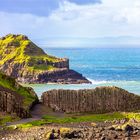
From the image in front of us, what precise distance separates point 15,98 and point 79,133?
72.9 ft

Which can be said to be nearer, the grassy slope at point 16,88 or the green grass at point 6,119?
the green grass at point 6,119

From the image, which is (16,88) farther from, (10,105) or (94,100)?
(94,100)

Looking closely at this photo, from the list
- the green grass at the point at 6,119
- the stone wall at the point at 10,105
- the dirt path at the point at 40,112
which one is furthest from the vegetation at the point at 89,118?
the stone wall at the point at 10,105

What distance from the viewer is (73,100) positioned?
105m

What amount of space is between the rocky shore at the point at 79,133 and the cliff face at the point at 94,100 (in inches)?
636

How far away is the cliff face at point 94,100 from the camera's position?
343 ft

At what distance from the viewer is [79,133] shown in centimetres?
8038

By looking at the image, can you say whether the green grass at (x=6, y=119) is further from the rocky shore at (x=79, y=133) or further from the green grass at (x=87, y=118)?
the rocky shore at (x=79, y=133)

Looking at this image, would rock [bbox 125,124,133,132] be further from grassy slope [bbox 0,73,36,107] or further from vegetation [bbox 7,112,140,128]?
grassy slope [bbox 0,73,36,107]

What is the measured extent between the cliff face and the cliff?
601 cm

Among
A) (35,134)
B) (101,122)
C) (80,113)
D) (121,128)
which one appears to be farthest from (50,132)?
(80,113)

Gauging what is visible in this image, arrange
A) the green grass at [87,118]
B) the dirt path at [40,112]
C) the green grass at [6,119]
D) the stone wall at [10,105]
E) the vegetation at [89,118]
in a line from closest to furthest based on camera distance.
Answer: the green grass at [6,119] < the vegetation at [89,118] < the green grass at [87,118] < the stone wall at [10,105] < the dirt path at [40,112]

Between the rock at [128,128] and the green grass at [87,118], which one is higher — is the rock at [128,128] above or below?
below

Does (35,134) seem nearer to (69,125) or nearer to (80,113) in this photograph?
(69,125)
